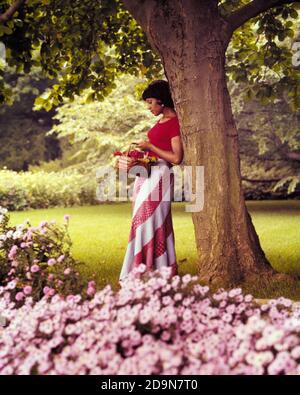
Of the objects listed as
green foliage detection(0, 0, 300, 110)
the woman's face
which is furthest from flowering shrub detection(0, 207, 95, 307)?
green foliage detection(0, 0, 300, 110)

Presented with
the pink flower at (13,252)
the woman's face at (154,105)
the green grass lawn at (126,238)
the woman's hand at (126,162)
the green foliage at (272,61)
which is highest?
the green foliage at (272,61)

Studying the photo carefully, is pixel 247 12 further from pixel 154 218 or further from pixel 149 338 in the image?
pixel 149 338

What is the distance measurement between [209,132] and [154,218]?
3.59 feet

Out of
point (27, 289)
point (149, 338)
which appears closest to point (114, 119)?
point (27, 289)

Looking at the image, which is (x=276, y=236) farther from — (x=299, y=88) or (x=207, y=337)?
(x=207, y=337)

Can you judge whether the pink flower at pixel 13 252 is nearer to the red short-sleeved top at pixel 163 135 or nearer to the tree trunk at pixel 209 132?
the red short-sleeved top at pixel 163 135

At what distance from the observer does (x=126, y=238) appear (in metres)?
13.8

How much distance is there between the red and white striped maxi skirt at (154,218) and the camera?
645cm

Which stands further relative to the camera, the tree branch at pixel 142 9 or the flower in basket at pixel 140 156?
the tree branch at pixel 142 9

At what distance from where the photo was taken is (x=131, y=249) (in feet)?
21.9

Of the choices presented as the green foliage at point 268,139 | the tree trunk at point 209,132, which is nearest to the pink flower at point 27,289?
the tree trunk at point 209,132

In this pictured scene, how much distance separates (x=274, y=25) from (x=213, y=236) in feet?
14.7

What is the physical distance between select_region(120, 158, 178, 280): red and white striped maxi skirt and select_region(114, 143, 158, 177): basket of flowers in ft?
0.31

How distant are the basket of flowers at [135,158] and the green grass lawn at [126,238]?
172 cm
